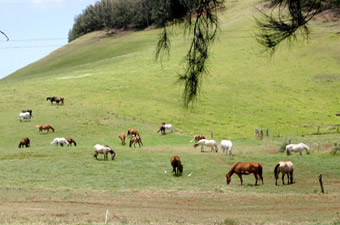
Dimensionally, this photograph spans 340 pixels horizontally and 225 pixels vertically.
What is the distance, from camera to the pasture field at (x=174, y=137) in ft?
53.8

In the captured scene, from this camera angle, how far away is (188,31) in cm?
836

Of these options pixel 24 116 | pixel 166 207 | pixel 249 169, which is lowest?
pixel 166 207

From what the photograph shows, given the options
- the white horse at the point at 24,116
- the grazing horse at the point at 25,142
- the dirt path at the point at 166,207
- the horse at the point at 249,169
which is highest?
the white horse at the point at 24,116

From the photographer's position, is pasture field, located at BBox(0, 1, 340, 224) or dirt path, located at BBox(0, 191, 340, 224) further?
pasture field, located at BBox(0, 1, 340, 224)

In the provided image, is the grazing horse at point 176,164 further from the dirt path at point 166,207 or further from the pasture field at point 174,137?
the dirt path at point 166,207

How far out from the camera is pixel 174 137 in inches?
1647

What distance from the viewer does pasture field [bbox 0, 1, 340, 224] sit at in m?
16.4

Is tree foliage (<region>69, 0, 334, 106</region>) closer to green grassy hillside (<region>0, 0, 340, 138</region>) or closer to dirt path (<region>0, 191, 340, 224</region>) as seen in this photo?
dirt path (<region>0, 191, 340, 224</region>)

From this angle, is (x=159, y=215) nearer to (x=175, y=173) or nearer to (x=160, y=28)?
(x=160, y=28)

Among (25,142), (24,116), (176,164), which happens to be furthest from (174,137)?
(176,164)

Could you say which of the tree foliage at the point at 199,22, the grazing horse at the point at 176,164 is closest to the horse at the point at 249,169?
the grazing horse at the point at 176,164

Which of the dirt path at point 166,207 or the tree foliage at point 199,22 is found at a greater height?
the tree foliage at point 199,22

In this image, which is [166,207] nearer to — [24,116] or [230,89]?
[24,116]

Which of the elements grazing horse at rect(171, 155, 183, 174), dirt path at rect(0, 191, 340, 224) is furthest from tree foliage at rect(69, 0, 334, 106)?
grazing horse at rect(171, 155, 183, 174)
